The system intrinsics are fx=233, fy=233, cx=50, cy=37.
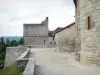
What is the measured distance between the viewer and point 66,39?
1009 inches

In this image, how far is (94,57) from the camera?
12844 millimetres

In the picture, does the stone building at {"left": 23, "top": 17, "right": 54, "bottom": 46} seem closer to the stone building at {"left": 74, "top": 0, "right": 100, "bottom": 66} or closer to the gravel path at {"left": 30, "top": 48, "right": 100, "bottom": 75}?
the gravel path at {"left": 30, "top": 48, "right": 100, "bottom": 75}

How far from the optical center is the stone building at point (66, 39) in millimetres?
24786

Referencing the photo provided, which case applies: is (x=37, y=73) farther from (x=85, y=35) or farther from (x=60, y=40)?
(x=60, y=40)

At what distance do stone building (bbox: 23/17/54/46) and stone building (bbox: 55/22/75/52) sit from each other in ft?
80.6

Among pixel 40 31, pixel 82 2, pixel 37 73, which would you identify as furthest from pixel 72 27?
pixel 40 31

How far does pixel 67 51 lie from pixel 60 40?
1558 millimetres

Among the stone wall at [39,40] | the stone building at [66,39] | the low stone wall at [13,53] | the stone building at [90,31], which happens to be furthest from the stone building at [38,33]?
the stone building at [90,31]

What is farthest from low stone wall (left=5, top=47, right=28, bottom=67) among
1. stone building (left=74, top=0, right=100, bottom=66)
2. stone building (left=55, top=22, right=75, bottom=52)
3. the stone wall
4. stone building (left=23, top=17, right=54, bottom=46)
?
stone building (left=23, top=17, right=54, bottom=46)

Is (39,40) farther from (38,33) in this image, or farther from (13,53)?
(13,53)

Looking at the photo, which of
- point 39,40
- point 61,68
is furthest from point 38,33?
point 61,68

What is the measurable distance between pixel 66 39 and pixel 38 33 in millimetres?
27148

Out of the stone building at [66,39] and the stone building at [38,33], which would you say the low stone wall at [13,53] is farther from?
the stone building at [38,33]

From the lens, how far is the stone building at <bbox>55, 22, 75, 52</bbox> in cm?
2479
